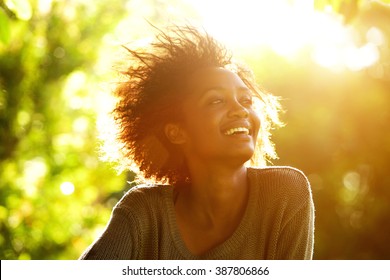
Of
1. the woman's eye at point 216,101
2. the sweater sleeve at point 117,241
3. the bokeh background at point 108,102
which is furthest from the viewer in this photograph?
the bokeh background at point 108,102

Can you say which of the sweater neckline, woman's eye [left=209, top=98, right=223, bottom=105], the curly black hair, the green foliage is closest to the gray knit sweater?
the sweater neckline

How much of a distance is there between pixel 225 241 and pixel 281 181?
0.30 meters

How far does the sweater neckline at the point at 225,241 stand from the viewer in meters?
1.94

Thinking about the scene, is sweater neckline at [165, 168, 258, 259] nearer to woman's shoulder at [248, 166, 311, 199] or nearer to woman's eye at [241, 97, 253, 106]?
woman's shoulder at [248, 166, 311, 199]

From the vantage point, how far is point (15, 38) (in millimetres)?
4344

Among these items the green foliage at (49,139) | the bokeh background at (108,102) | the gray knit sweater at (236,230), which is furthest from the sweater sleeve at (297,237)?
the green foliage at (49,139)

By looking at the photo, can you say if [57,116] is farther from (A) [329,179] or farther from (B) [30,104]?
(A) [329,179]

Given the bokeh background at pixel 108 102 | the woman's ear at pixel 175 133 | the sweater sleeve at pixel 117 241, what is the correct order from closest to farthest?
the sweater sleeve at pixel 117 241, the woman's ear at pixel 175 133, the bokeh background at pixel 108 102

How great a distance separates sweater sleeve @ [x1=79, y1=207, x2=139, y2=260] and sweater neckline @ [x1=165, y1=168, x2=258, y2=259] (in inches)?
4.7

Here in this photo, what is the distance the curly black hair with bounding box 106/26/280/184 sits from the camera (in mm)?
2172

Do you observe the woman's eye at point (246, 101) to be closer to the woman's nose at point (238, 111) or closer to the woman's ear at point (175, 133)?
the woman's nose at point (238, 111)

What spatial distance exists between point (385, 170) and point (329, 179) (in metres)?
0.60

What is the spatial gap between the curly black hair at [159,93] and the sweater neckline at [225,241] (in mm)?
208

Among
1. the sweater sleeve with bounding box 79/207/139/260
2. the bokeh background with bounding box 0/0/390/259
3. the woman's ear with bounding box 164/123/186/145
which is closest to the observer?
the sweater sleeve with bounding box 79/207/139/260
